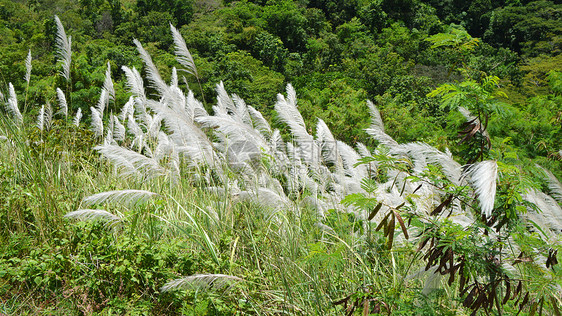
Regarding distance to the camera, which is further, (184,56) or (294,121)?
(184,56)

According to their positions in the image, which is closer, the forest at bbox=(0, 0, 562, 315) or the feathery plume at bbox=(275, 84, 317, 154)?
the forest at bbox=(0, 0, 562, 315)

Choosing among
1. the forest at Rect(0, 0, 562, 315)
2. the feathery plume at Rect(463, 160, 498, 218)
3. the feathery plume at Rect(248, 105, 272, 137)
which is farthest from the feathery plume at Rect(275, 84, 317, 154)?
the feathery plume at Rect(463, 160, 498, 218)

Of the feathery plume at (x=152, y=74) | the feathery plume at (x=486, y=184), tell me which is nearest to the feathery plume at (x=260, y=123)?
the feathery plume at (x=152, y=74)

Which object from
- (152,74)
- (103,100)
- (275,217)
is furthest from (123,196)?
(103,100)

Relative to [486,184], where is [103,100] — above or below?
below

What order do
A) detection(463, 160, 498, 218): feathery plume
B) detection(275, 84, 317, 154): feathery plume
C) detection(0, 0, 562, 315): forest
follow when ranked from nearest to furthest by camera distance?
detection(463, 160, 498, 218): feathery plume → detection(0, 0, 562, 315): forest → detection(275, 84, 317, 154): feathery plume

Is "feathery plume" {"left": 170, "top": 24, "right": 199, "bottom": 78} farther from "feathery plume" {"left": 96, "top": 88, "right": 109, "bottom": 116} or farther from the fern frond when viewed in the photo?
"feathery plume" {"left": 96, "top": 88, "right": 109, "bottom": 116}

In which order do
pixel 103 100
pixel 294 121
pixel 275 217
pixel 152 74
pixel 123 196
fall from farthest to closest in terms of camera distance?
pixel 103 100
pixel 152 74
pixel 294 121
pixel 275 217
pixel 123 196

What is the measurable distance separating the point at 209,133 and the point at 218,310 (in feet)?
5.73

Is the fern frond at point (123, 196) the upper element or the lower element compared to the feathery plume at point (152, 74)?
lower

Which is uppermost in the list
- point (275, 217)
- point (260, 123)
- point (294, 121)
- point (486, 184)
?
point (486, 184)

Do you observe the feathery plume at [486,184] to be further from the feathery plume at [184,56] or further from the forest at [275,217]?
the feathery plume at [184,56]

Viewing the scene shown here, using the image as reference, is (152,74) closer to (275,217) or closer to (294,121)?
(294,121)

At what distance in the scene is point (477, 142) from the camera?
168 cm
